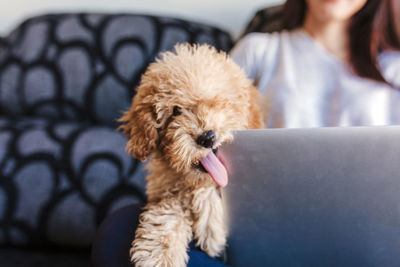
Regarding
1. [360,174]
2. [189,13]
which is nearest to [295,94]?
[360,174]

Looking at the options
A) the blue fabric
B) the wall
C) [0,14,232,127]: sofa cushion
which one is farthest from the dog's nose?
the wall

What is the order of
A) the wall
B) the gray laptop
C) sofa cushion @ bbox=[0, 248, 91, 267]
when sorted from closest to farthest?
the gray laptop < sofa cushion @ bbox=[0, 248, 91, 267] < the wall

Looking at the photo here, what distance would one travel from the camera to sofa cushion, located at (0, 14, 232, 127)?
1416 mm

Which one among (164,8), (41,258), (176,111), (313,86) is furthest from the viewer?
(164,8)

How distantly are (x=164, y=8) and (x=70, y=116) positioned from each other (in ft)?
3.09

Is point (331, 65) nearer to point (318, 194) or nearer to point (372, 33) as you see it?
point (372, 33)

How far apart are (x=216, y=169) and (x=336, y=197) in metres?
0.25

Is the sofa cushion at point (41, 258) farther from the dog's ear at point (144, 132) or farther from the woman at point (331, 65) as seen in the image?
the woman at point (331, 65)

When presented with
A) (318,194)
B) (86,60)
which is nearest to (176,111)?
(318,194)

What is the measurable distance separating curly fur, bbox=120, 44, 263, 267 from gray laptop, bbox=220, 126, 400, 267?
85 millimetres

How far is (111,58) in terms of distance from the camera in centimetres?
143

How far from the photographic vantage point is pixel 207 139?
24.0 inches

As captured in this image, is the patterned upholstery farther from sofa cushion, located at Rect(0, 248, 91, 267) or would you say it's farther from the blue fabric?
the blue fabric

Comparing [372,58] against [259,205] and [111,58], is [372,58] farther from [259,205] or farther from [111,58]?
[111,58]
